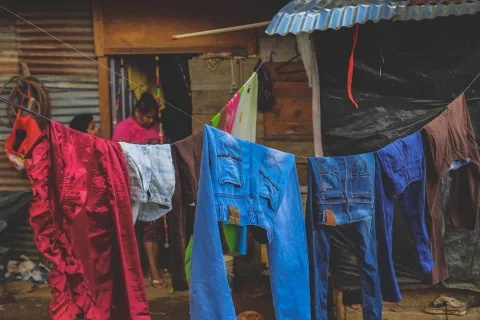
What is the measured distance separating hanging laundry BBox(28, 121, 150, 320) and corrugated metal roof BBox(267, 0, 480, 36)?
272cm

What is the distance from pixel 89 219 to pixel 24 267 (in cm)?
522

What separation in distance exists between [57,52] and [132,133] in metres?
1.59

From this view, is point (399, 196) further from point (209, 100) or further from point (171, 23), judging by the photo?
point (171, 23)

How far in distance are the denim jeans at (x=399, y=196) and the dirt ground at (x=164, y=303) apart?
2221mm

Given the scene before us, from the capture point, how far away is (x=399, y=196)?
5742 mm

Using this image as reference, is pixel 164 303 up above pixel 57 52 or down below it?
below

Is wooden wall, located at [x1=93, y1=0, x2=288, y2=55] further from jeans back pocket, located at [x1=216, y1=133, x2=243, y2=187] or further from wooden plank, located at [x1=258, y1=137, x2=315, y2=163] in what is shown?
jeans back pocket, located at [x1=216, y1=133, x2=243, y2=187]

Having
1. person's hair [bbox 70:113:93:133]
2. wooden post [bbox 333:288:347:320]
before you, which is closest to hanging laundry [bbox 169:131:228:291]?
Result: wooden post [bbox 333:288:347:320]

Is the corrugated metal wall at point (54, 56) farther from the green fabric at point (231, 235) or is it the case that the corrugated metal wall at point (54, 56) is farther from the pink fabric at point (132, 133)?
the green fabric at point (231, 235)

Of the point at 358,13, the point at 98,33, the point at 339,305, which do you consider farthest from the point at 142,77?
the point at 339,305

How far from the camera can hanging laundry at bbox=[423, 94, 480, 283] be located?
A: 5.71 meters

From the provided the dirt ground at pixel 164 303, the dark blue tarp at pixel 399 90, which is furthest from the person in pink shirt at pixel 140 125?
the dark blue tarp at pixel 399 90

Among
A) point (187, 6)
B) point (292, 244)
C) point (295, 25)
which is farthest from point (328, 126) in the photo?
point (187, 6)

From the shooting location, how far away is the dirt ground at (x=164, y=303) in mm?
7613
